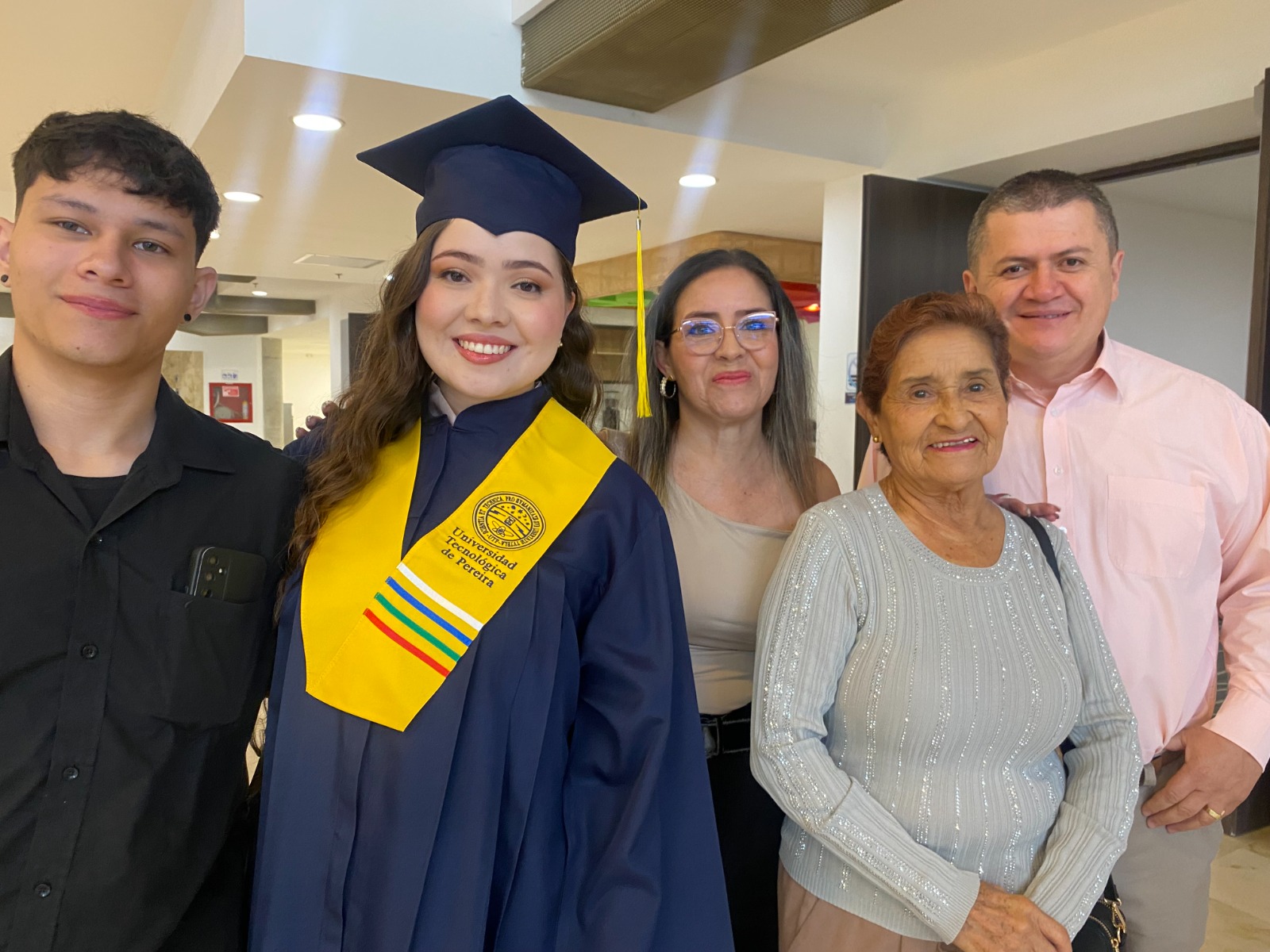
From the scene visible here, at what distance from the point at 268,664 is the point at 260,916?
1.07ft

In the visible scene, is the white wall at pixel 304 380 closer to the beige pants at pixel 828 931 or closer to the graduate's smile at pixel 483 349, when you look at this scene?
the graduate's smile at pixel 483 349

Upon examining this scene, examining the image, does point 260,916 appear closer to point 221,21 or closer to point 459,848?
point 459,848

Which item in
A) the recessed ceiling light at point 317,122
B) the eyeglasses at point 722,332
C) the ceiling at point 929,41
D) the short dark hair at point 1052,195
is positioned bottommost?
the eyeglasses at point 722,332

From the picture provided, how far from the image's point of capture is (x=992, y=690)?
1.34 m

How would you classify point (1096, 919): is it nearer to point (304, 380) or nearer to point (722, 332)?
point (722, 332)

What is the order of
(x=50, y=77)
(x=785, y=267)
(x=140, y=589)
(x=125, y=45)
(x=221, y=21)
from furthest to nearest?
(x=785, y=267) → (x=50, y=77) → (x=125, y=45) → (x=221, y=21) → (x=140, y=589)

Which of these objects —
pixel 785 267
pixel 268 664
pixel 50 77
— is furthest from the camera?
pixel 785 267

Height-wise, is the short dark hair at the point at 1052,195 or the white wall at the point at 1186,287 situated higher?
the white wall at the point at 1186,287

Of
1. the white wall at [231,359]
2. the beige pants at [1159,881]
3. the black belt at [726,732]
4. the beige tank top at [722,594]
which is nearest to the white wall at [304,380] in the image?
the white wall at [231,359]

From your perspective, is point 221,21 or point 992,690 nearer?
point 992,690

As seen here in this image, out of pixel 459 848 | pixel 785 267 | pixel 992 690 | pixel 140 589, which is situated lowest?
pixel 459 848

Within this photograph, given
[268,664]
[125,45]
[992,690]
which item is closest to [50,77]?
[125,45]

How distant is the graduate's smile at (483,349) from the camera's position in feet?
4.31

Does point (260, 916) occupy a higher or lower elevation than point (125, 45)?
lower
